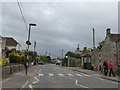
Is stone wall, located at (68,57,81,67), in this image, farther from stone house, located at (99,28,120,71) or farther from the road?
the road

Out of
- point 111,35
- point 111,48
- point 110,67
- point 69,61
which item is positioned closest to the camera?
point 110,67

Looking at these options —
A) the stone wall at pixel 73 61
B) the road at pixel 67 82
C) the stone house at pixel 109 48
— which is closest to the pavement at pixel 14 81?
the road at pixel 67 82

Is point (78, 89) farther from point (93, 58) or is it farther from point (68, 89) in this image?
point (93, 58)

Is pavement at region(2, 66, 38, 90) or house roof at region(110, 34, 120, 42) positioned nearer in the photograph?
pavement at region(2, 66, 38, 90)

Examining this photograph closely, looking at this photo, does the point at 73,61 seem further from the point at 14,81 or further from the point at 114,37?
the point at 14,81

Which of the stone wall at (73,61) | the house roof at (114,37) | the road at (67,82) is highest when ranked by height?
the house roof at (114,37)

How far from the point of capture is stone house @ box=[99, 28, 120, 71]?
162 feet

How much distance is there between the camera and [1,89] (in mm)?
16938

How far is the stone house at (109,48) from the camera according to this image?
49.3 m

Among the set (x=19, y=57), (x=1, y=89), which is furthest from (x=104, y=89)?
(x=19, y=57)

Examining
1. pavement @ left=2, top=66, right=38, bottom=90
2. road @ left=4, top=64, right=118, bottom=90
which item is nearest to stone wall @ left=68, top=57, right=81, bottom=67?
road @ left=4, top=64, right=118, bottom=90

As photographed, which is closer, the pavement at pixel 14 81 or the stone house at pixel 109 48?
the pavement at pixel 14 81

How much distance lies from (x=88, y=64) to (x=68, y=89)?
142 ft

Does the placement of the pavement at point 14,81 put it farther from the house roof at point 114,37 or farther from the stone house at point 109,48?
the house roof at point 114,37
